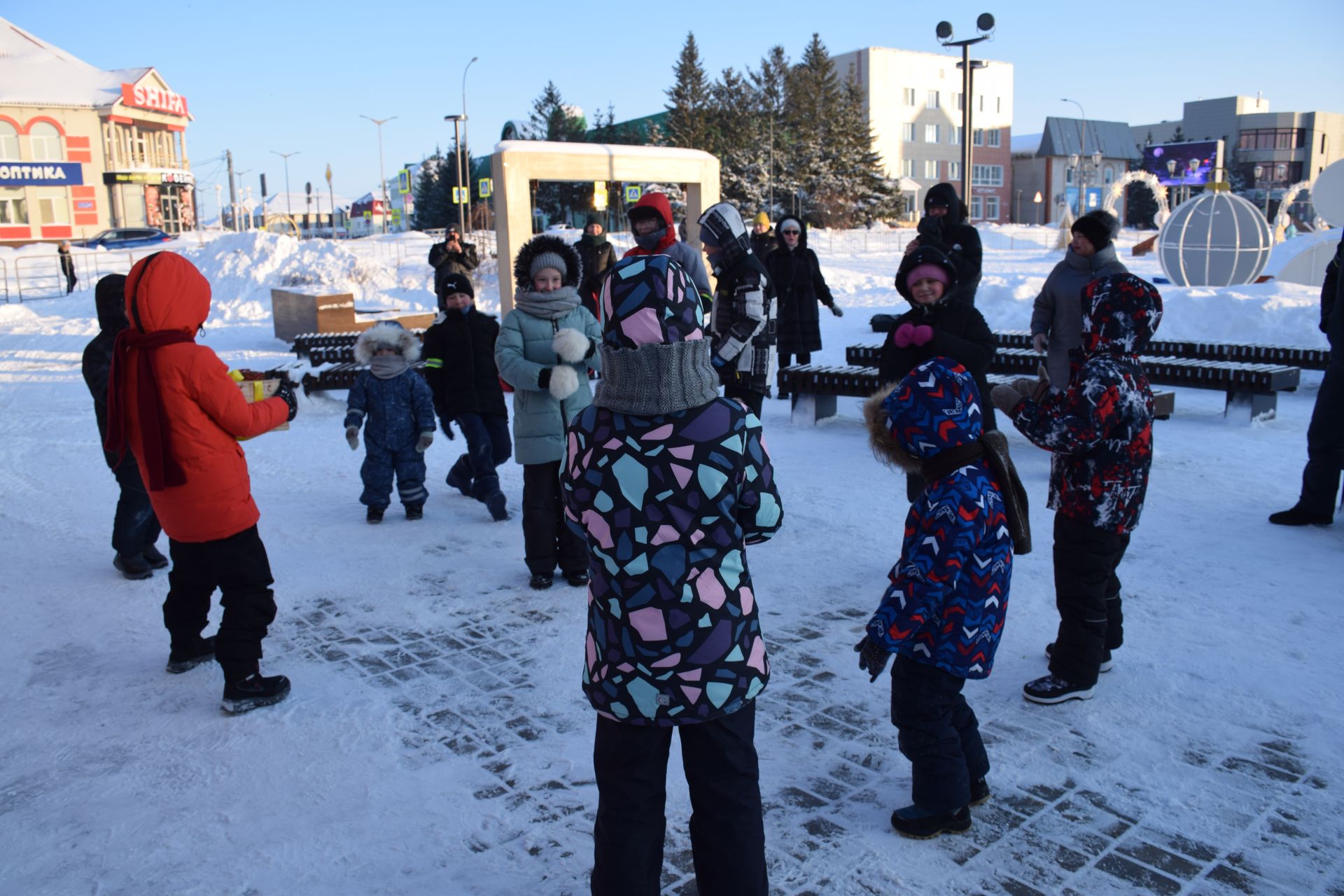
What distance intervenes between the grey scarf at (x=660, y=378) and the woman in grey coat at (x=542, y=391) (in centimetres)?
300

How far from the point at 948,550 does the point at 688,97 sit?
5926 centimetres

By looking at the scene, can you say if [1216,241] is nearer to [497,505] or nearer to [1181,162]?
[497,505]

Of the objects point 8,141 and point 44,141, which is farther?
point 44,141

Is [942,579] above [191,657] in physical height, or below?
above

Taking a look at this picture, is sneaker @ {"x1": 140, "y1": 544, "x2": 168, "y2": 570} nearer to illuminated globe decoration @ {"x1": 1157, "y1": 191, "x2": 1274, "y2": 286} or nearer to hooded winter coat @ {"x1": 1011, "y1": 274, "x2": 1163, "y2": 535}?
hooded winter coat @ {"x1": 1011, "y1": 274, "x2": 1163, "y2": 535}

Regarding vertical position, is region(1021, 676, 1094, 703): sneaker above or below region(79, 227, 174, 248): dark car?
below

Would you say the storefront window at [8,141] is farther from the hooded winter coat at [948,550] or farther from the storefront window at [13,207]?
the hooded winter coat at [948,550]

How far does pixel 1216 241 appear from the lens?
2027 centimetres

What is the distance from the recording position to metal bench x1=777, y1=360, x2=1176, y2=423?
8.95 metres

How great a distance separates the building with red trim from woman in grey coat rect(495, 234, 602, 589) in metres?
56.4

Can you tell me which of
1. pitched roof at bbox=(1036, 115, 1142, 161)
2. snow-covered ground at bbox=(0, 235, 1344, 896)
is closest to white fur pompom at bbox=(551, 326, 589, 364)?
snow-covered ground at bbox=(0, 235, 1344, 896)

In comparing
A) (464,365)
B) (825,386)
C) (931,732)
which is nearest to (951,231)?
(825,386)

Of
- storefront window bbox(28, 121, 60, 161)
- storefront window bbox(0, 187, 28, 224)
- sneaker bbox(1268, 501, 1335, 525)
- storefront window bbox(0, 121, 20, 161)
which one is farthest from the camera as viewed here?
storefront window bbox(28, 121, 60, 161)

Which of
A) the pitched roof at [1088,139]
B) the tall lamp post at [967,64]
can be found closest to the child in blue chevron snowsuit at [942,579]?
the tall lamp post at [967,64]
